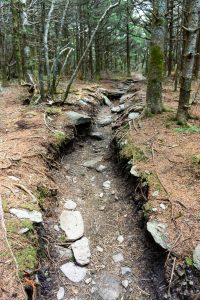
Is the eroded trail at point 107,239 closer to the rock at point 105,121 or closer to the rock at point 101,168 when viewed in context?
the rock at point 101,168

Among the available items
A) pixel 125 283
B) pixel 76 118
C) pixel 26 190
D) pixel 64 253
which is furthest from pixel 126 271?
pixel 76 118

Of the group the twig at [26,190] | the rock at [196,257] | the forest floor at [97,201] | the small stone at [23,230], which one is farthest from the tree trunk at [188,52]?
the small stone at [23,230]

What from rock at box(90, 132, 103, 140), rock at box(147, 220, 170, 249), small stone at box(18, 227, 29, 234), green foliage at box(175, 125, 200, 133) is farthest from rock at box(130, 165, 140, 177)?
rock at box(90, 132, 103, 140)

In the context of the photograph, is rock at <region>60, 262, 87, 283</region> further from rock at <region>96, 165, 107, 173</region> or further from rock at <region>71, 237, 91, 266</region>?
rock at <region>96, 165, 107, 173</region>

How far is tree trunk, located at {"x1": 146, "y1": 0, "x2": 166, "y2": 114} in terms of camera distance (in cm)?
720

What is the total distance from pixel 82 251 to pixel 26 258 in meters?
1.05

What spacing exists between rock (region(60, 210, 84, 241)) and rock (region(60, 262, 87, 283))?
0.51 m

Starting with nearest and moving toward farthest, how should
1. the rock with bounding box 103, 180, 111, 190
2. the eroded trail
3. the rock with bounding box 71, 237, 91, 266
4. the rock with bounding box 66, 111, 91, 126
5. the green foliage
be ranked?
the eroded trail < the rock with bounding box 71, 237, 91, 266 < the rock with bounding box 103, 180, 111, 190 < the green foliage < the rock with bounding box 66, 111, 91, 126

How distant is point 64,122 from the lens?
7.87m

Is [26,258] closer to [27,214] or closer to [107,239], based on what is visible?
[27,214]

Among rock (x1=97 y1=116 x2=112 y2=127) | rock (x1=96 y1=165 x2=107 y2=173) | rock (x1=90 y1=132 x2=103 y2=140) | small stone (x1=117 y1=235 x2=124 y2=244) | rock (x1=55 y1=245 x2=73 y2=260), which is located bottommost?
small stone (x1=117 y1=235 x2=124 y2=244)

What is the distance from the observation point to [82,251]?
13.7 ft

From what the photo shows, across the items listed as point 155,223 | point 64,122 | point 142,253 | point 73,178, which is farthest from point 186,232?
point 64,122

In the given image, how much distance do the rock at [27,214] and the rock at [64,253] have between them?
20.1 inches
